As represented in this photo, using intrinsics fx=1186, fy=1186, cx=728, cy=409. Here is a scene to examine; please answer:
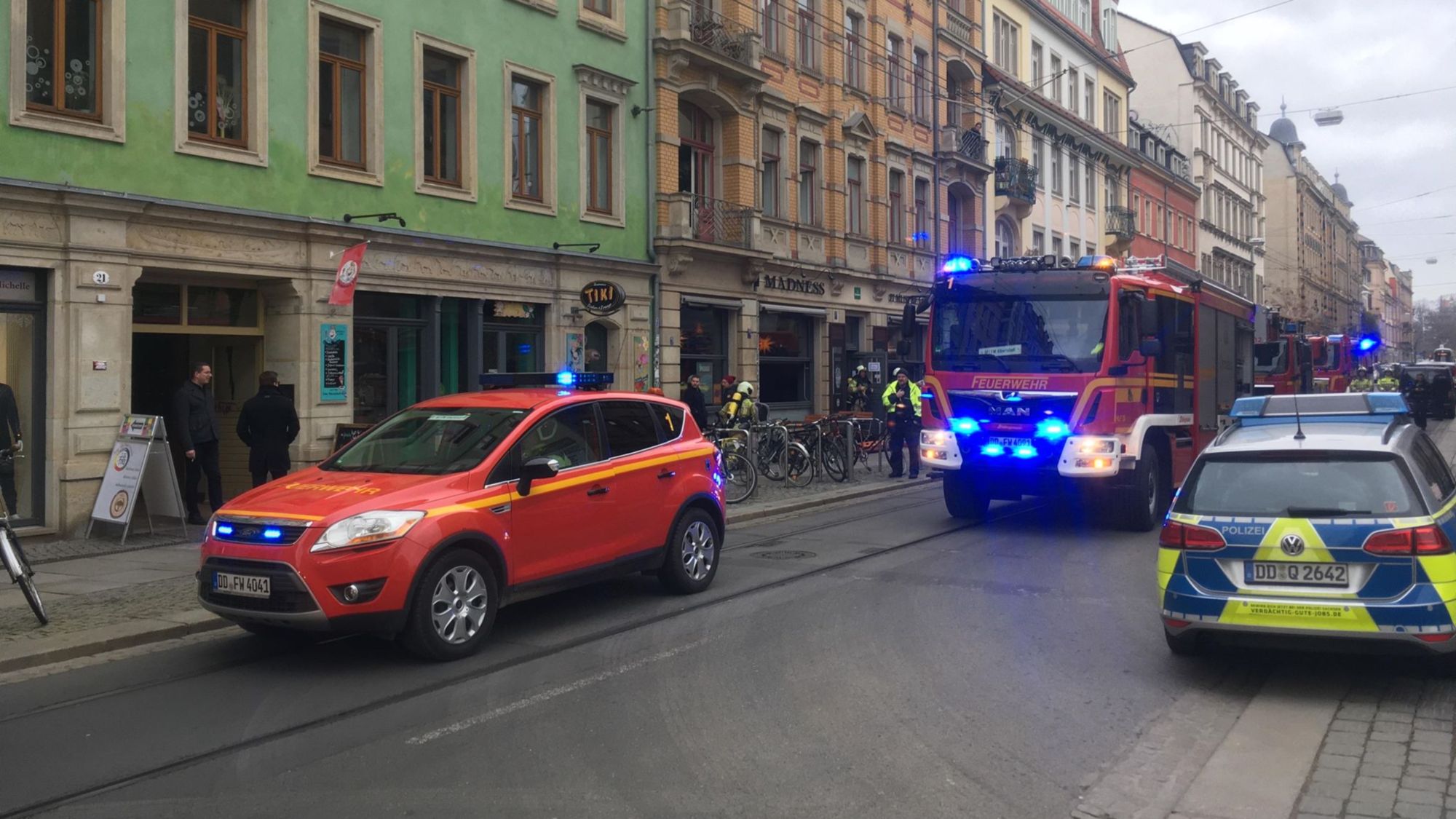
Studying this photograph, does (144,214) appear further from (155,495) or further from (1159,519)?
(1159,519)

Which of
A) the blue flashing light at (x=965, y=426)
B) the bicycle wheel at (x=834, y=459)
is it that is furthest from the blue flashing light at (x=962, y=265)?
the bicycle wheel at (x=834, y=459)

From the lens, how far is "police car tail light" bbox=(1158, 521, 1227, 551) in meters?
6.73

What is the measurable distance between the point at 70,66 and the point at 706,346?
1363 centimetres

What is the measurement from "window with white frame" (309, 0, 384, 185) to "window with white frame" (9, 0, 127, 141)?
2.71m

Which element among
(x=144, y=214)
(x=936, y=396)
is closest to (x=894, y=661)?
(x=936, y=396)

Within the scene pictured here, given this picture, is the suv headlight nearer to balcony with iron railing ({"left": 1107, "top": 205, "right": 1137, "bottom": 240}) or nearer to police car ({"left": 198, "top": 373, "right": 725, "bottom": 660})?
police car ({"left": 198, "top": 373, "right": 725, "bottom": 660})

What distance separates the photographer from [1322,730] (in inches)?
235

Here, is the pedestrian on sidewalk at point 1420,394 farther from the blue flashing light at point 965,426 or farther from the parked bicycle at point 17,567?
the parked bicycle at point 17,567

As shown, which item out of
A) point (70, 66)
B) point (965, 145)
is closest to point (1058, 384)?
point (70, 66)

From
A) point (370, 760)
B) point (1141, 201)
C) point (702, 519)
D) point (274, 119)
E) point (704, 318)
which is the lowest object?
point (370, 760)

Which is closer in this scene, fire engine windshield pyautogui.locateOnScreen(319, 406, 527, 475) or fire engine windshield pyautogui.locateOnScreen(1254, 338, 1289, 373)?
fire engine windshield pyautogui.locateOnScreen(319, 406, 527, 475)

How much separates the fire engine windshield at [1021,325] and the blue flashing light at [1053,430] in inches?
22.0

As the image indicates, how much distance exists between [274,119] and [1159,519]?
40.0ft

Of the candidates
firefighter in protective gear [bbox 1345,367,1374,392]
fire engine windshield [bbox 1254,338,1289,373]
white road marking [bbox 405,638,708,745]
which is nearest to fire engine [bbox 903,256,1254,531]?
white road marking [bbox 405,638,708,745]
